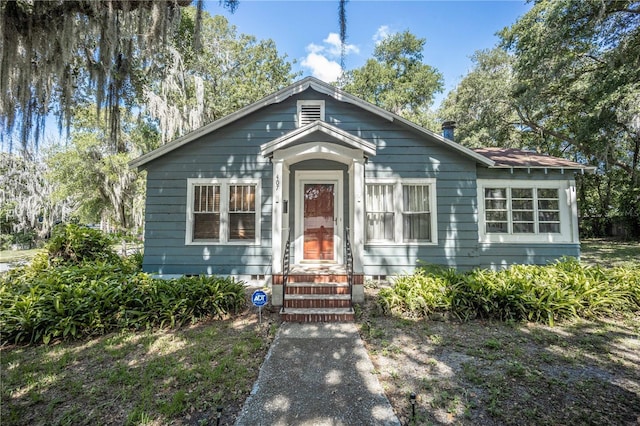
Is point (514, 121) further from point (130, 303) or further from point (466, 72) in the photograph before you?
point (130, 303)

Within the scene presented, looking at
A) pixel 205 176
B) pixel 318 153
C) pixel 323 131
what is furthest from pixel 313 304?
pixel 205 176

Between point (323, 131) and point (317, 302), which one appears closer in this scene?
point (317, 302)

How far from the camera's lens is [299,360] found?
11.7 ft

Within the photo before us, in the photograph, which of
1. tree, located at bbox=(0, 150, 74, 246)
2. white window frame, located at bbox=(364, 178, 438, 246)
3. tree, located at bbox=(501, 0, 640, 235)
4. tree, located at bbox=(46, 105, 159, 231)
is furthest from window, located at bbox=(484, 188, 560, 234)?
tree, located at bbox=(0, 150, 74, 246)

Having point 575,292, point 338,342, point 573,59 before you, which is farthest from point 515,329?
point 573,59

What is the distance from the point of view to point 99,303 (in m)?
4.57

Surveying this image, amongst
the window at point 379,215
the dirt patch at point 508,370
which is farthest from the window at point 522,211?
the dirt patch at point 508,370

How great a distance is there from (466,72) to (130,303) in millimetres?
26017

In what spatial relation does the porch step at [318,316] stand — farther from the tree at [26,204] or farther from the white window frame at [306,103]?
the tree at [26,204]

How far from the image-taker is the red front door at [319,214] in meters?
7.14

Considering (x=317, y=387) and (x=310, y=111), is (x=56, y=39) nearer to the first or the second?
(x=310, y=111)

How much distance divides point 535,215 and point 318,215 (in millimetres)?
5909

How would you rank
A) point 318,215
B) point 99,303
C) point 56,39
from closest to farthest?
point 56,39 < point 99,303 < point 318,215

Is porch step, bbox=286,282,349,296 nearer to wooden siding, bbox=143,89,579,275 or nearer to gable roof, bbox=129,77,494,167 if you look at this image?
wooden siding, bbox=143,89,579,275
